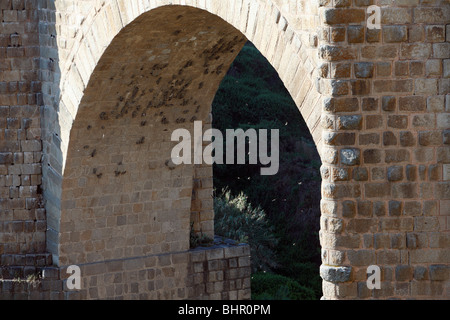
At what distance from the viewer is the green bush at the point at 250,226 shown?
54.6ft

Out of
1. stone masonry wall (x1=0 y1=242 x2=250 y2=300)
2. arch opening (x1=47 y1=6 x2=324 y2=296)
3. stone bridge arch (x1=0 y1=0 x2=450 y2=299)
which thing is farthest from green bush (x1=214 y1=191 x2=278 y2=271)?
stone bridge arch (x1=0 y1=0 x2=450 y2=299)

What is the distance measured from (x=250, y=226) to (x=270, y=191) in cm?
235

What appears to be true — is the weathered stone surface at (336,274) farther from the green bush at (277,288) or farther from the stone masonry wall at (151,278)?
the green bush at (277,288)

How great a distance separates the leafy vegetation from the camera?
56.1 ft

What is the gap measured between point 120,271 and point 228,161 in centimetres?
887

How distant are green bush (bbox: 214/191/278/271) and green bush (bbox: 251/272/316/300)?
529 mm

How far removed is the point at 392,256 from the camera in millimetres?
6008

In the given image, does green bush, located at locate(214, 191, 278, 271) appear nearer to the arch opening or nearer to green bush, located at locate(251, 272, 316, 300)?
green bush, located at locate(251, 272, 316, 300)

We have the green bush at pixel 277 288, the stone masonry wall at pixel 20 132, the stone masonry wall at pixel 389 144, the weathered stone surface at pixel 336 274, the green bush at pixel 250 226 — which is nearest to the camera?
the stone masonry wall at pixel 389 144

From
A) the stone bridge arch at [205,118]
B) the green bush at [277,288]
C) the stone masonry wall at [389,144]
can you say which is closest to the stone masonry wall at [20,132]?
the stone bridge arch at [205,118]

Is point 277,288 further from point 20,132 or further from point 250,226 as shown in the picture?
point 20,132

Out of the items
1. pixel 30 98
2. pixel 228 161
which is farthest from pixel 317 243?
pixel 30 98

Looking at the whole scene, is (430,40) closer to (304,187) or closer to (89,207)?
(89,207)

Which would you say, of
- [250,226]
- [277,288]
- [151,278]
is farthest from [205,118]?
[250,226]
